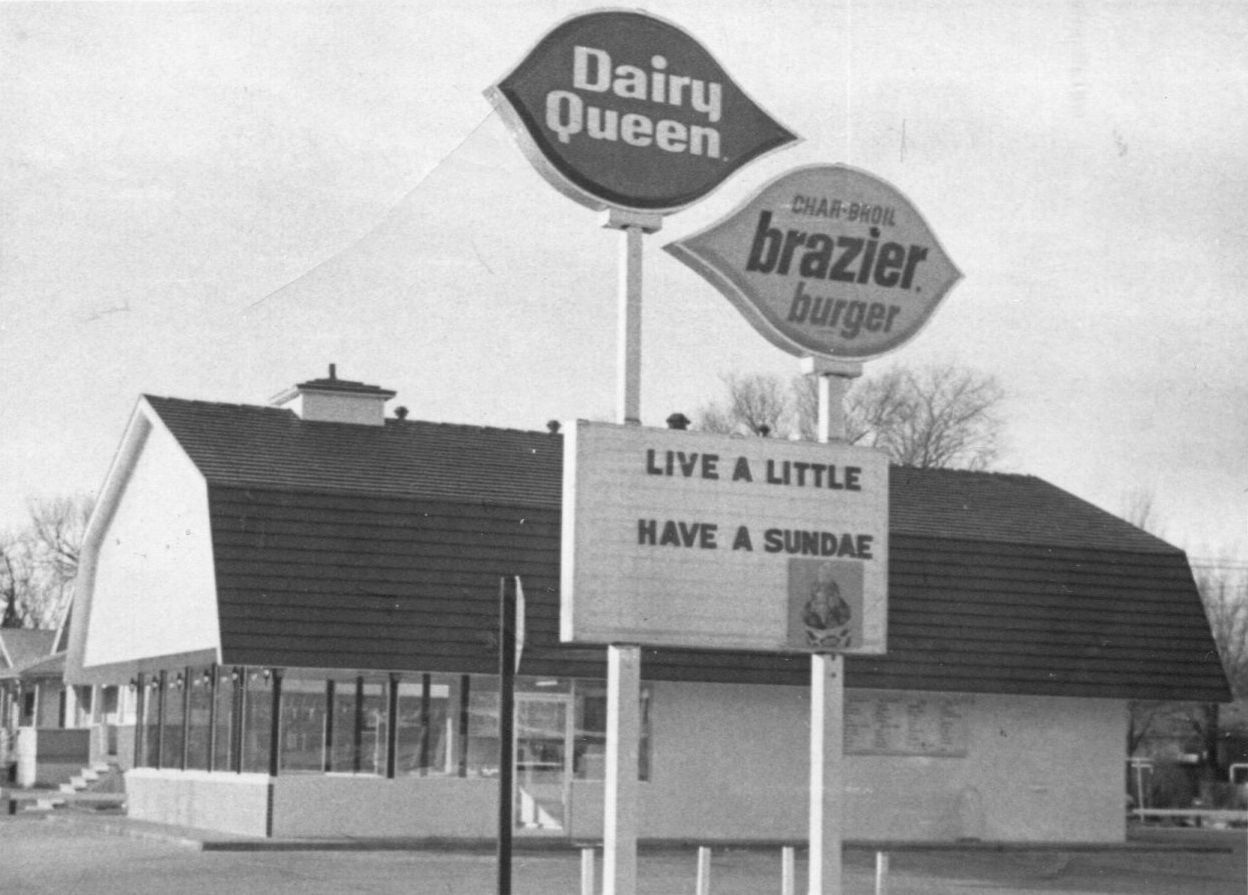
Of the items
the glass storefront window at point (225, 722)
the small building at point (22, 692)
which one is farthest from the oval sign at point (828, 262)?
the small building at point (22, 692)

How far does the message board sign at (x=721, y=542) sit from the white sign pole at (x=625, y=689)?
30cm

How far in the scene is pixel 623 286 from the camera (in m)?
16.0

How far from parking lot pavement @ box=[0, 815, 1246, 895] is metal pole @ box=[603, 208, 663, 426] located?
6.97 metres

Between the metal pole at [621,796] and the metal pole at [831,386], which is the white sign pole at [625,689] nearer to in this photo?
the metal pole at [621,796]

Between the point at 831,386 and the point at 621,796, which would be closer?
the point at 621,796

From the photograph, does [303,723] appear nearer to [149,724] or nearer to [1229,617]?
[149,724]

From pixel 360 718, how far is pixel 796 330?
45.8 feet

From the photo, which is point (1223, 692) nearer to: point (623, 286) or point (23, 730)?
point (623, 286)

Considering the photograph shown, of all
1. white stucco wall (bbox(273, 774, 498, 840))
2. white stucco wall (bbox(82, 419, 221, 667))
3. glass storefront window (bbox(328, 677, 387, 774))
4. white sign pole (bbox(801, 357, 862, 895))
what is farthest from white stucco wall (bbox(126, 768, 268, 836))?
white sign pole (bbox(801, 357, 862, 895))

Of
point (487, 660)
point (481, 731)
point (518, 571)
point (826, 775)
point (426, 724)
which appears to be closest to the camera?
point (826, 775)

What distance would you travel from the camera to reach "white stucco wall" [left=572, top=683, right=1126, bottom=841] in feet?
99.6

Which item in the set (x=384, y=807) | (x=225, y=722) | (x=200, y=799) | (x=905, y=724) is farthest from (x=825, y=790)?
(x=200, y=799)

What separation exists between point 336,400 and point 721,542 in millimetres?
17494

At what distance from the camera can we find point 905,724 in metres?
32.1
